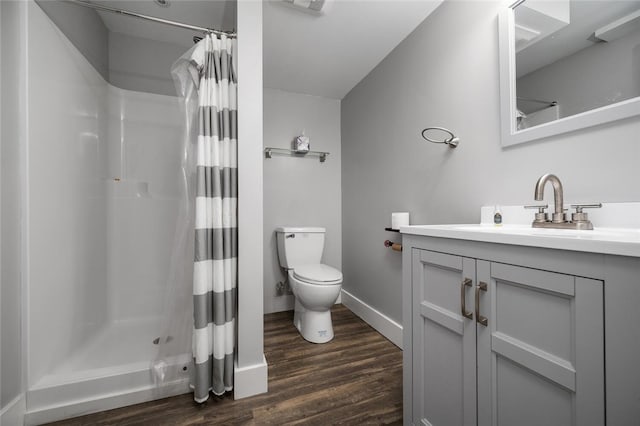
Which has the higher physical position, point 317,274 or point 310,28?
point 310,28

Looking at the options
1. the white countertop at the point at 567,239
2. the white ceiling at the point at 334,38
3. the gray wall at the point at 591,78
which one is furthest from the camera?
the white ceiling at the point at 334,38

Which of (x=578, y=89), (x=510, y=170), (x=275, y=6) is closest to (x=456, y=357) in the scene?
(x=510, y=170)

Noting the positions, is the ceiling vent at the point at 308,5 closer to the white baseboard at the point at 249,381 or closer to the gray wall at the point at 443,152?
the gray wall at the point at 443,152

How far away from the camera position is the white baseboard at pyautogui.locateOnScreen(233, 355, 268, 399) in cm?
128

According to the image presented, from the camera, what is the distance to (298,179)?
254 cm

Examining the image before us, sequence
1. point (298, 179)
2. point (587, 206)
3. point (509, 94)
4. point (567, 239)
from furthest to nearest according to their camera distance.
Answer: point (298, 179)
point (509, 94)
point (587, 206)
point (567, 239)

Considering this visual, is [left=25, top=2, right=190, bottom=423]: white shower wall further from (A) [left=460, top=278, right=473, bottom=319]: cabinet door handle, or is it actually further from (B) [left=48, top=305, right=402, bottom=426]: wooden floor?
(A) [left=460, top=278, right=473, bottom=319]: cabinet door handle

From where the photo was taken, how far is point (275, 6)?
1521mm

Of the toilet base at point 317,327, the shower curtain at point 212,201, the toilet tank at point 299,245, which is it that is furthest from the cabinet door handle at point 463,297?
Result: the toilet tank at point 299,245

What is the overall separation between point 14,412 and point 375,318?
2015mm

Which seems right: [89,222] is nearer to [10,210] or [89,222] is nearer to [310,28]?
[10,210]

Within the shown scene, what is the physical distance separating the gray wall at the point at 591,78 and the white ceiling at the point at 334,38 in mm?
878

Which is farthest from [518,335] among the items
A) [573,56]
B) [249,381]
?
[249,381]

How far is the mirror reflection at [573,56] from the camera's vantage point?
0.85 m
